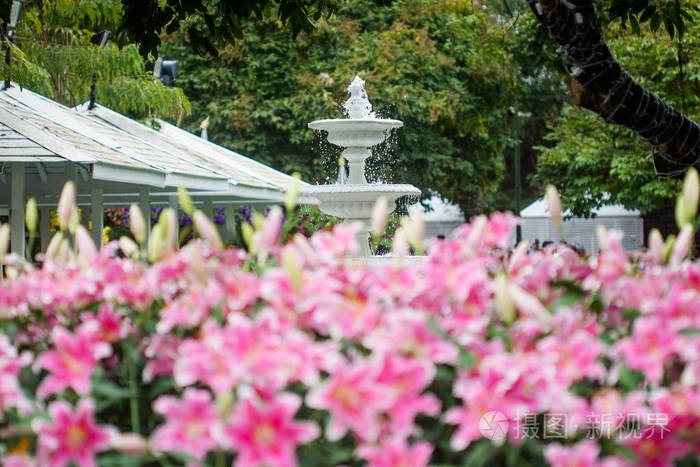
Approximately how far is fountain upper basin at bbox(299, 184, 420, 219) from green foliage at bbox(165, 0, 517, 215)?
1583 cm

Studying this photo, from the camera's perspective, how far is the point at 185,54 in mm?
30203

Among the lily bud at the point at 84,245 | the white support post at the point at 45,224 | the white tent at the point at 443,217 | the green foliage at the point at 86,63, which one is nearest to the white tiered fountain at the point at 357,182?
the green foliage at the point at 86,63

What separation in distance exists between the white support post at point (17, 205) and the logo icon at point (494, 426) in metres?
Result: 8.76

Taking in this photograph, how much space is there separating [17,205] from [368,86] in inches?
751

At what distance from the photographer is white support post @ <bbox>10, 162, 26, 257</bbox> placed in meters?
9.88

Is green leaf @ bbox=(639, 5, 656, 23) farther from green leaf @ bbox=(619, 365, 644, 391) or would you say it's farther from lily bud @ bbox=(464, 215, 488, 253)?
green leaf @ bbox=(619, 365, 644, 391)

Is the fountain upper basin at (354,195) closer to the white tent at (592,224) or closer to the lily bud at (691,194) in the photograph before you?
the lily bud at (691,194)

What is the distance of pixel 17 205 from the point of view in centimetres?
1002

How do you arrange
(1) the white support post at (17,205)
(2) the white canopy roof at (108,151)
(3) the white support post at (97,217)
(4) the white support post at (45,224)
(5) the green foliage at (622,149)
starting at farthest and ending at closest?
(5) the green foliage at (622,149) → (4) the white support post at (45,224) → (3) the white support post at (97,217) → (1) the white support post at (17,205) → (2) the white canopy roof at (108,151)

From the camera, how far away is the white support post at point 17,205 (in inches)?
389

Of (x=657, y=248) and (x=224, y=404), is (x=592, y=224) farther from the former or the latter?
(x=224, y=404)

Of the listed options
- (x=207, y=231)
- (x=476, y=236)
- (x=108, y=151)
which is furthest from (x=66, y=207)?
(x=108, y=151)

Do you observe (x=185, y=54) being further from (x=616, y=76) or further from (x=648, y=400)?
(x=648, y=400)

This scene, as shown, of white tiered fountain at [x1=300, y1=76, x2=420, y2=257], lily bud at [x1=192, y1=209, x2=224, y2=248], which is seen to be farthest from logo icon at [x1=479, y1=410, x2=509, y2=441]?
white tiered fountain at [x1=300, y1=76, x2=420, y2=257]
